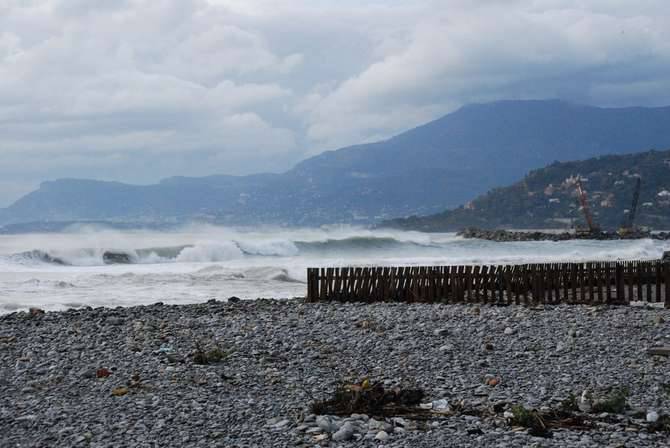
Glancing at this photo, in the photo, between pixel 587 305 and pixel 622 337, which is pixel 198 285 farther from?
pixel 622 337

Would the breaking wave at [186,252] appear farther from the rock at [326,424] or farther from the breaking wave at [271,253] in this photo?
the rock at [326,424]

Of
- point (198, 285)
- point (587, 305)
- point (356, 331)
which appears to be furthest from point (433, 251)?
point (356, 331)

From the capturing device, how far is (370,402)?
801cm

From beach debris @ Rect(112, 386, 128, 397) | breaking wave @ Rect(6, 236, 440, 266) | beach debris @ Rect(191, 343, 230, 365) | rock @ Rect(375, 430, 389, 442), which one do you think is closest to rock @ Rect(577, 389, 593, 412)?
rock @ Rect(375, 430, 389, 442)

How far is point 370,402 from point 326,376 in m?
1.62

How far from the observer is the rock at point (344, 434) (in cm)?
700

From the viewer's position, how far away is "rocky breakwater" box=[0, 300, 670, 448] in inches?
284

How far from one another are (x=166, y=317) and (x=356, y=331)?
Result: 13.3 feet

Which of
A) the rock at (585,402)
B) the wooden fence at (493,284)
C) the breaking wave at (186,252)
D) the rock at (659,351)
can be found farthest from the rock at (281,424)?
the breaking wave at (186,252)

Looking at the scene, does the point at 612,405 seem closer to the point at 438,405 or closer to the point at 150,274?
the point at 438,405

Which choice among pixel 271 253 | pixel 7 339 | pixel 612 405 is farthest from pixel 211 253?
pixel 612 405

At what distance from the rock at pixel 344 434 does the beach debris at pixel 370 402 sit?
654 mm

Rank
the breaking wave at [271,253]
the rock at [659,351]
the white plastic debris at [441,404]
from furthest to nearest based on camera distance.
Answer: the breaking wave at [271,253], the rock at [659,351], the white plastic debris at [441,404]

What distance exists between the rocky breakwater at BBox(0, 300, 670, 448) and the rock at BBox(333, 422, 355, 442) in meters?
0.02
